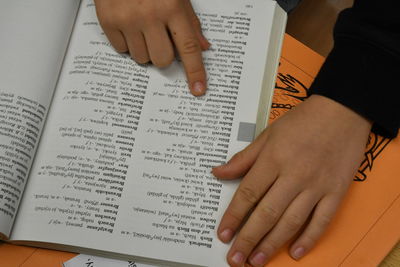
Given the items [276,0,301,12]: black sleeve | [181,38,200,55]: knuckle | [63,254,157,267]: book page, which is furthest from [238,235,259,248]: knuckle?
[276,0,301,12]: black sleeve

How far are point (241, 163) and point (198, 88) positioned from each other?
111 millimetres

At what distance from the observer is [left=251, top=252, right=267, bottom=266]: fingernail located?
19.1 inches

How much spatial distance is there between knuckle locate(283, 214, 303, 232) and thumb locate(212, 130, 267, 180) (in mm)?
72

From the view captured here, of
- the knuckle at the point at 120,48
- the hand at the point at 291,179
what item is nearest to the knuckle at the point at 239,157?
the hand at the point at 291,179

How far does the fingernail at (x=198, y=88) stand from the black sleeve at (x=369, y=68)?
0.46 ft

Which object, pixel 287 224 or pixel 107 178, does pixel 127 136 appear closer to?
pixel 107 178

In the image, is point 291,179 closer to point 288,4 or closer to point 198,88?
point 198,88

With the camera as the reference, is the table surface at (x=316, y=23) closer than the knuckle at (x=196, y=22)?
No

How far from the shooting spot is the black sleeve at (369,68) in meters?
0.52

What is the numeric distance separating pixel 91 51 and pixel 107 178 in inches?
7.0

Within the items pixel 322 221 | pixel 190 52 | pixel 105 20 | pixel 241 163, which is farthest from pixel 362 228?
pixel 105 20

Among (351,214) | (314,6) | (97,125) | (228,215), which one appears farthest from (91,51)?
(314,6)

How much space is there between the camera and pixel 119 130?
21.2 inches

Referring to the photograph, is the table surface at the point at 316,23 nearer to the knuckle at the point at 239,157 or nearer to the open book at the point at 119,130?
the open book at the point at 119,130
